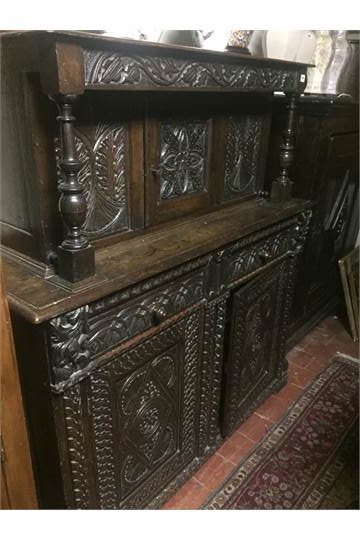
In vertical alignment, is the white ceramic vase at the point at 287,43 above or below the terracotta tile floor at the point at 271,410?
above

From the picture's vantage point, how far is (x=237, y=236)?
1.50 meters

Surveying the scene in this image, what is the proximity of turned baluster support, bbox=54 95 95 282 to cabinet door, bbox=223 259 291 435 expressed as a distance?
2.52ft

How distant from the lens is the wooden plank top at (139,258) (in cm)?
97

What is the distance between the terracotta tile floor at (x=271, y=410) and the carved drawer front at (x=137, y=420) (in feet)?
0.38

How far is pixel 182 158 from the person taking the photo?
1.47 metres

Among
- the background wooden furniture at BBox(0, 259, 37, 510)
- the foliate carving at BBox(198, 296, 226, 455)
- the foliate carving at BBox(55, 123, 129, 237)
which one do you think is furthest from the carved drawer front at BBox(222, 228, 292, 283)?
the background wooden furniture at BBox(0, 259, 37, 510)

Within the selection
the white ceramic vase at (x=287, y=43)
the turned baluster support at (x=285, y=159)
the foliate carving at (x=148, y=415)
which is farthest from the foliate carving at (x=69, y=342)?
the white ceramic vase at (x=287, y=43)

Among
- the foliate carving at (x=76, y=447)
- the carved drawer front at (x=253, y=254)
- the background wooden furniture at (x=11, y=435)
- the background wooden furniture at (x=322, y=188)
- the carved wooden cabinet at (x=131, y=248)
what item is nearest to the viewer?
the background wooden furniture at (x=11, y=435)

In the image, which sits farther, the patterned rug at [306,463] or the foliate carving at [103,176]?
the patterned rug at [306,463]

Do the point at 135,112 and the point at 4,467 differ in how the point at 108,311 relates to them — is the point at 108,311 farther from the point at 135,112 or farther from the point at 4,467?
the point at 135,112

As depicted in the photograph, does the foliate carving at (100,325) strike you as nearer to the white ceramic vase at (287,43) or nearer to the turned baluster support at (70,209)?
the turned baluster support at (70,209)

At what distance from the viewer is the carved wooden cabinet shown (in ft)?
3.24

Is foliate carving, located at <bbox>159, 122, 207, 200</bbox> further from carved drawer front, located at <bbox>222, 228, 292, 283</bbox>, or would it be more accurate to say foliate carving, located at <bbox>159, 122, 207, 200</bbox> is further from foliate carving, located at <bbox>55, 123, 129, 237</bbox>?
carved drawer front, located at <bbox>222, 228, 292, 283</bbox>

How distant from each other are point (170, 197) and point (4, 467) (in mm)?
975
